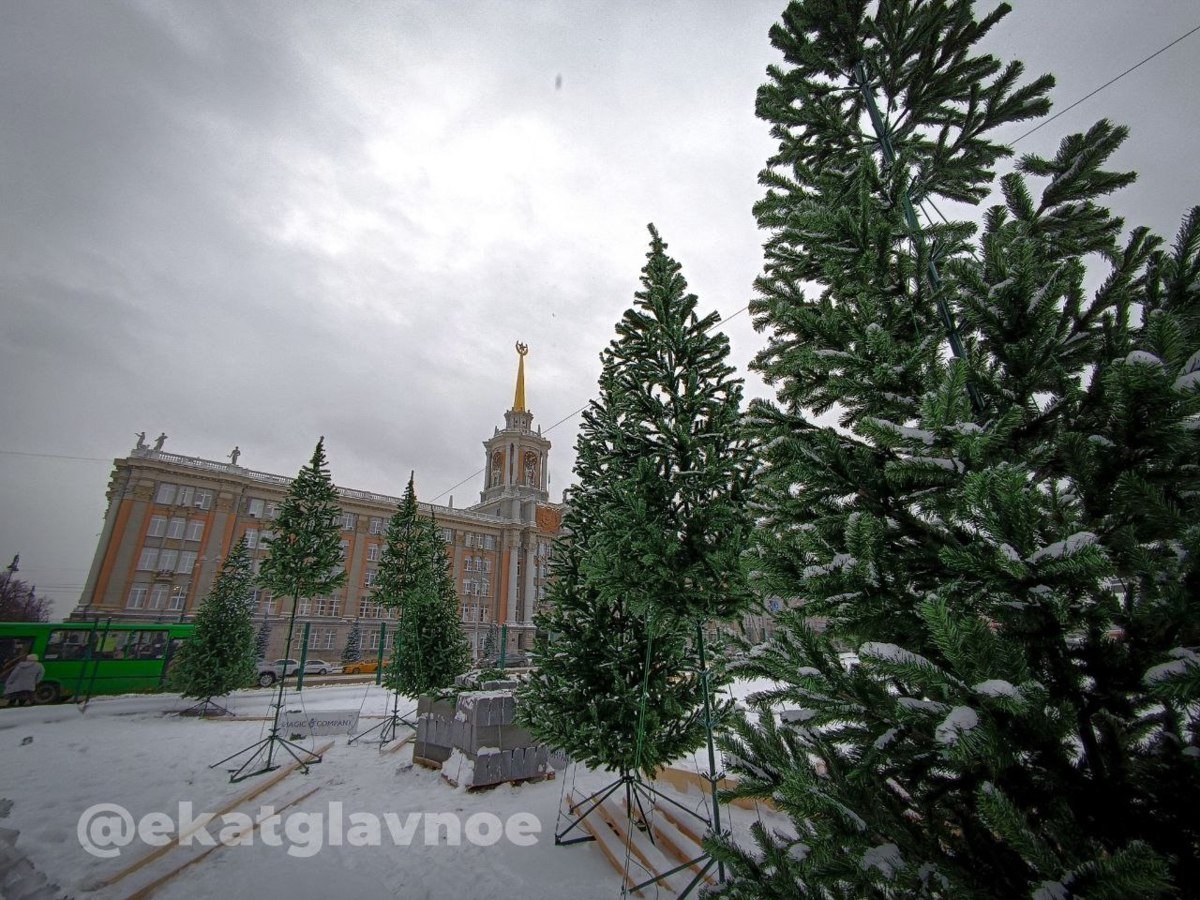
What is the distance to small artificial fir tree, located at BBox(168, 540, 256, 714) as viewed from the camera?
1611cm

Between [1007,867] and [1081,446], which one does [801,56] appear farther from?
[1007,867]

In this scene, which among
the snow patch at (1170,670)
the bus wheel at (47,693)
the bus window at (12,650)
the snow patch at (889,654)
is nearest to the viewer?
the snow patch at (1170,670)

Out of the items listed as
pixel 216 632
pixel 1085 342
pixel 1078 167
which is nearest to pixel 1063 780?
pixel 1085 342

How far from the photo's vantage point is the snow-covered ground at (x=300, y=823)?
5250 mm

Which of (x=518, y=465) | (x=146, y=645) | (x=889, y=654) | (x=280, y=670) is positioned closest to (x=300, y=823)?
(x=889, y=654)

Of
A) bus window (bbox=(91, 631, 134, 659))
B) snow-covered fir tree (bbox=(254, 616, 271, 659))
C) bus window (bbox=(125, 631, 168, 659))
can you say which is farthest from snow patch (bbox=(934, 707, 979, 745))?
snow-covered fir tree (bbox=(254, 616, 271, 659))

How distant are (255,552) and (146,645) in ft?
78.8

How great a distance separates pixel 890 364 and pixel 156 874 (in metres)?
9.06

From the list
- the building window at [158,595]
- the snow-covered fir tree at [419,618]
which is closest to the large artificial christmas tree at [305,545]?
the snow-covered fir tree at [419,618]

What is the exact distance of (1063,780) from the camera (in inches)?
70.1

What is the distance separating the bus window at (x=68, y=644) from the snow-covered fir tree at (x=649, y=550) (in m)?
23.8

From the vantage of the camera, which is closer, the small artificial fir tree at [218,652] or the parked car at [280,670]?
the small artificial fir tree at [218,652]

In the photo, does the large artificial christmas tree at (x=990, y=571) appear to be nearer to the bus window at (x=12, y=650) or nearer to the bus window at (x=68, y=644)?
the bus window at (x=12, y=650)

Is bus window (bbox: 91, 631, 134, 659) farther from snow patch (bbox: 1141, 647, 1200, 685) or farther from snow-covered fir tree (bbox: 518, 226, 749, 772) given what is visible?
snow patch (bbox: 1141, 647, 1200, 685)
